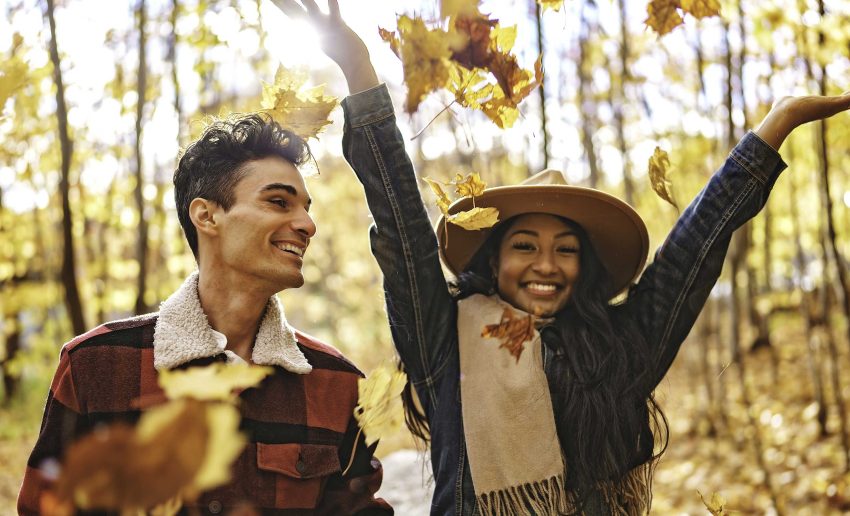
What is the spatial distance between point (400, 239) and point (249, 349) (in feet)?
1.59

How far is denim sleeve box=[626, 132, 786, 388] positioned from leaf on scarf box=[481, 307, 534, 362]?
336mm

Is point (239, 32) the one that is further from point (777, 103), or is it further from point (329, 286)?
point (329, 286)

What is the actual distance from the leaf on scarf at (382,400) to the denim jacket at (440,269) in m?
0.46

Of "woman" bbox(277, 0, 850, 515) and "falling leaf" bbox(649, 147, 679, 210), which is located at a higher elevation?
"falling leaf" bbox(649, 147, 679, 210)

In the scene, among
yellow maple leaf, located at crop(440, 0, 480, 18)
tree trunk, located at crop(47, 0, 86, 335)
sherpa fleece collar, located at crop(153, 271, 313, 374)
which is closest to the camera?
yellow maple leaf, located at crop(440, 0, 480, 18)

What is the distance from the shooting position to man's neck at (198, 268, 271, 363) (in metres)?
1.70

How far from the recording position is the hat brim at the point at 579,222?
186 centimetres

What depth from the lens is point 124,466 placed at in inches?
22.2

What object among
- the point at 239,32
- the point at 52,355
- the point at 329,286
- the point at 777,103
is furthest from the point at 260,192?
the point at 329,286

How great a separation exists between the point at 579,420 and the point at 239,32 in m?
2.92

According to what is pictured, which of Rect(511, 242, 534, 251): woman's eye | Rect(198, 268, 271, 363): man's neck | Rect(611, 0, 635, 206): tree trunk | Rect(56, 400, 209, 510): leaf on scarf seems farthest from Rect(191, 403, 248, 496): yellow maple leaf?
Rect(611, 0, 635, 206): tree trunk

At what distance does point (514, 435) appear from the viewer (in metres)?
1.69

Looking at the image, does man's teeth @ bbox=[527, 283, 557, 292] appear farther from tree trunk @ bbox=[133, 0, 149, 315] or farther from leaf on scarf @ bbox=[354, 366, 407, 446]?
tree trunk @ bbox=[133, 0, 149, 315]

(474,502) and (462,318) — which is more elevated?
(462,318)
